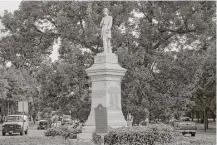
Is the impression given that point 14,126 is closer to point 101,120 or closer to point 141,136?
point 141,136

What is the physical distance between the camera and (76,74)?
1070 inches

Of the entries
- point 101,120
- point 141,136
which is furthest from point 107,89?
point 101,120

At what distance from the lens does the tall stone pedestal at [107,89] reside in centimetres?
1880


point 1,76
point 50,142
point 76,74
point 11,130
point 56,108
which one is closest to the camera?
point 50,142

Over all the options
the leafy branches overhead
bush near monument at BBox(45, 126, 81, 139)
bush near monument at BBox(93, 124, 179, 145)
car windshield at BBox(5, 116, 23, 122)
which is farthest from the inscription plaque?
car windshield at BBox(5, 116, 23, 122)

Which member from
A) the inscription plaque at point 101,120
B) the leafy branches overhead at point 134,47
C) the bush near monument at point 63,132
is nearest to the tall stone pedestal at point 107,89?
the bush near monument at point 63,132

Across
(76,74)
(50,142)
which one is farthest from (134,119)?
(50,142)

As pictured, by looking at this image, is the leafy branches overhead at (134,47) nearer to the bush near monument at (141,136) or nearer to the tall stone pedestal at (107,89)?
the tall stone pedestal at (107,89)

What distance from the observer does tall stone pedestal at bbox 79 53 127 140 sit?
18.8 m

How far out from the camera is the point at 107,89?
1886 cm

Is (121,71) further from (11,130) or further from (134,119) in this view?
(11,130)

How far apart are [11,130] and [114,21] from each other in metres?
13.1

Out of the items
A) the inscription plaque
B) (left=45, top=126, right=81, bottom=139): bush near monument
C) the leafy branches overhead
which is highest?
the leafy branches overhead

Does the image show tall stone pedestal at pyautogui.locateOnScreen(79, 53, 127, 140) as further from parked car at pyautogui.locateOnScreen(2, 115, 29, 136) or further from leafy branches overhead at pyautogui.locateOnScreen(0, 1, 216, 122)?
parked car at pyautogui.locateOnScreen(2, 115, 29, 136)
